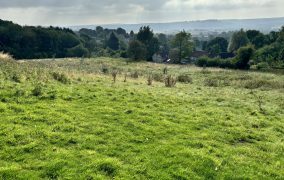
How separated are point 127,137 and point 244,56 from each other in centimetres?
7081

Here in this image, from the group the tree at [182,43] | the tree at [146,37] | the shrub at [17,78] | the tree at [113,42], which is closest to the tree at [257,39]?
the tree at [182,43]

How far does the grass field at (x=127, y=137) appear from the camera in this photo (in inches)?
432

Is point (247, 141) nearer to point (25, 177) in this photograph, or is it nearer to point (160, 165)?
point (160, 165)

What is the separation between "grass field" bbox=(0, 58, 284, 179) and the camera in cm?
1097

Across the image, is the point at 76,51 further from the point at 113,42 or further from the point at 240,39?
the point at 240,39

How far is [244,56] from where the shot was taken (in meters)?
79.4

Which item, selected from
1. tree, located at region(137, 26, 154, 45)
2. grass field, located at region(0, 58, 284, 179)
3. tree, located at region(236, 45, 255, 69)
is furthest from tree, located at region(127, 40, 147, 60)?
grass field, located at region(0, 58, 284, 179)

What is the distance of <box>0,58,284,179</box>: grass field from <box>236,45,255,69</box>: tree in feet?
197

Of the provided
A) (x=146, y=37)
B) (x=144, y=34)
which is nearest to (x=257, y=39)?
(x=146, y=37)

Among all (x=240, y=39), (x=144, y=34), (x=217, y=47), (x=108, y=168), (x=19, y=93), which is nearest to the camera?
(x=108, y=168)

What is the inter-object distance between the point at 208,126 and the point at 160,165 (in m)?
5.89

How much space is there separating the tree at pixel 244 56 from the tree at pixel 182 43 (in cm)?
3450

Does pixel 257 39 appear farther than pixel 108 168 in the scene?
Yes

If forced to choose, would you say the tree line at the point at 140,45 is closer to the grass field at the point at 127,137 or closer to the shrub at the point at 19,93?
the grass field at the point at 127,137
